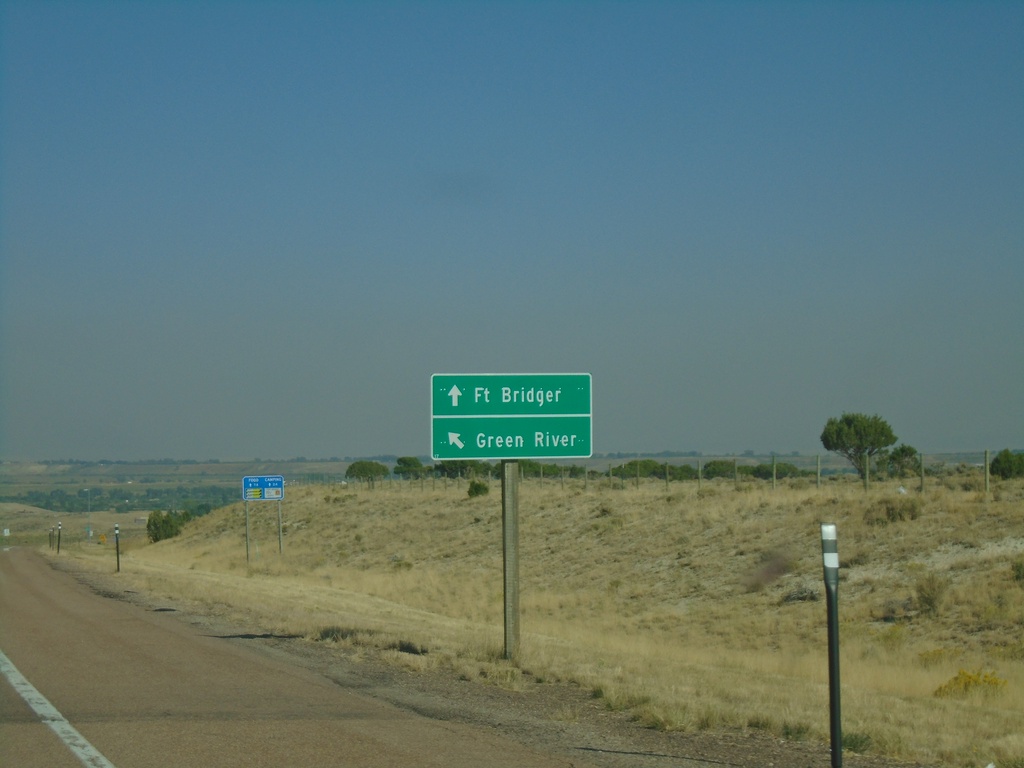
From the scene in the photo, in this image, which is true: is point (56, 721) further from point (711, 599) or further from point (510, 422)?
point (711, 599)

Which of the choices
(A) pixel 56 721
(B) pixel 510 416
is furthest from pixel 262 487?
(A) pixel 56 721

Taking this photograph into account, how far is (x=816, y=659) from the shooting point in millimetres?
21625

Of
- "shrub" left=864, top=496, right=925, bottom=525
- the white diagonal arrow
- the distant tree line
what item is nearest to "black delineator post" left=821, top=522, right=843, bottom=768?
the white diagonal arrow

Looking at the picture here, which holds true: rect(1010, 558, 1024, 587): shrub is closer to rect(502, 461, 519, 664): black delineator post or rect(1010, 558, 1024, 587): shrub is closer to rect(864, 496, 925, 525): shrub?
rect(864, 496, 925, 525): shrub

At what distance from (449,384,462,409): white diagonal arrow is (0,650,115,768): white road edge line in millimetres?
6345

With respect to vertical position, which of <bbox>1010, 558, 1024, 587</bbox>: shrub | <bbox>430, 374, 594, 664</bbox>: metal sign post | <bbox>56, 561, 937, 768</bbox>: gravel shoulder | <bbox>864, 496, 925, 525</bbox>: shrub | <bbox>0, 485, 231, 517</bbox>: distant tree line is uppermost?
<bbox>430, 374, 594, 664</bbox>: metal sign post

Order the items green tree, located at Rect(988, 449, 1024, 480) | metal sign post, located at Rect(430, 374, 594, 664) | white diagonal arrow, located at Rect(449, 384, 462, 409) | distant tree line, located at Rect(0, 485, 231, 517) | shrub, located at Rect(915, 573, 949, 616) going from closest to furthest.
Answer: metal sign post, located at Rect(430, 374, 594, 664) < white diagonal arrow, located at Rect(449, 384, 462, 409) < shrub, located at Rect(915, 573, 949, 616) < green tree, located at Rect(988, 449, 1024, 480) < distant tree line, located at Rect(0, 485, 231, 517)

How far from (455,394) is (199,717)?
6.24 m

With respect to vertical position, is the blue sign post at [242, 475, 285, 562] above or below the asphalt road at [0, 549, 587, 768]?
above

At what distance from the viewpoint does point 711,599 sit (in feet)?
110

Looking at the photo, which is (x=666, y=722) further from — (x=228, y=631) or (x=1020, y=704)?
(x=228, y=631)

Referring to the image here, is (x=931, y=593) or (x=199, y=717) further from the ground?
(x=199, y=717)

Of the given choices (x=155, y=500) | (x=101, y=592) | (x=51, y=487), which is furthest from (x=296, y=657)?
(x=51, y=487)

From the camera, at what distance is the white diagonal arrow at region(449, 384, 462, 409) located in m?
14.9
